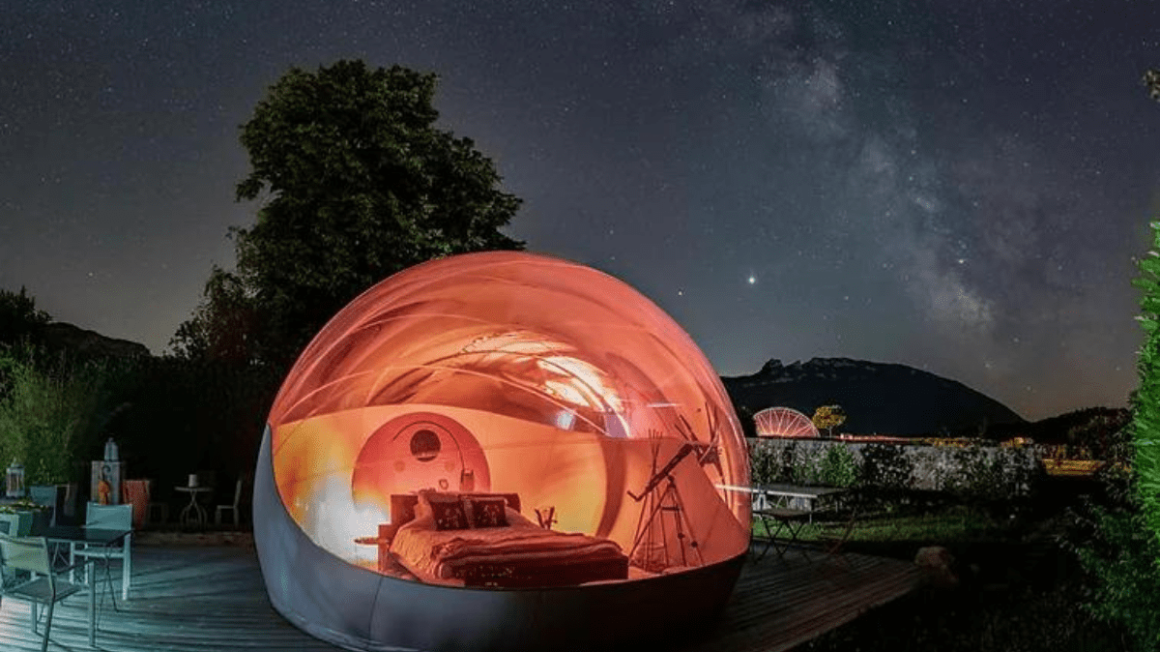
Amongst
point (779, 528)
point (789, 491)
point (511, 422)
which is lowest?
point (779, 528)

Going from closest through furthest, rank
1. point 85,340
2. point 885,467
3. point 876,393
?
point 885,467
point 85,340
point 876,393

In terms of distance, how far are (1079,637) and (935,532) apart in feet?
20.7

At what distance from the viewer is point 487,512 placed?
8414 millimetres

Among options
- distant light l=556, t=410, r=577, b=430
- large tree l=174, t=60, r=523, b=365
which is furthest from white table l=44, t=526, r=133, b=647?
large tree l=174, t=60, r=523, b=365

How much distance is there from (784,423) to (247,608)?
17935mm

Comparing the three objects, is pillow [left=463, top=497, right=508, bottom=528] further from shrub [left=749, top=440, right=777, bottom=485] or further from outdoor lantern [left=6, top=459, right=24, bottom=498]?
shrub [left=749, top=440, right=777, bottom=485]

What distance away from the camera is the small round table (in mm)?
11375

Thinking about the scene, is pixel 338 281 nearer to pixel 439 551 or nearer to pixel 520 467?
pixel 520 467

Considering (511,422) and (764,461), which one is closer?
(511,422)

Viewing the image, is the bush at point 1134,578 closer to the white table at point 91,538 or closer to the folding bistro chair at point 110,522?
the white table at point 91,538

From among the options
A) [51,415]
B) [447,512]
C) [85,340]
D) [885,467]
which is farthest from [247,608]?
[85,340]

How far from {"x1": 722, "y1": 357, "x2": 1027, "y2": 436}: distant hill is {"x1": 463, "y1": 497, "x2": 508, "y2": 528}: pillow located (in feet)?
124

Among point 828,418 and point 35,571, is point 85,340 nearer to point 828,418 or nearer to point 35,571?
point 828,418

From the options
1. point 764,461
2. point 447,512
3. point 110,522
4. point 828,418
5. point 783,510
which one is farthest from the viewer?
point 828,418
